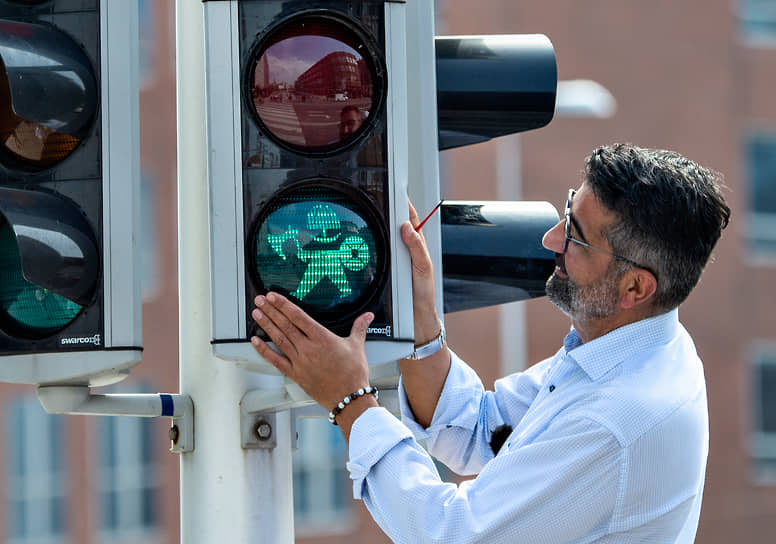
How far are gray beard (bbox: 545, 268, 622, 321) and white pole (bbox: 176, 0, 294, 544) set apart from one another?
772mm

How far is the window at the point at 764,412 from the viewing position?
25.8m

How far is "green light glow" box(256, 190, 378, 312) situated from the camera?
2.93 m

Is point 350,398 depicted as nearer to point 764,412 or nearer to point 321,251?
point 321,251

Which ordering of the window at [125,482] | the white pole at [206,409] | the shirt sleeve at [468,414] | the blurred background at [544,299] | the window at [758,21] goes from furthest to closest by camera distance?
1. the window at [758,21]
2. the window at [125,482]
3. the blurred background at [544,299]
4. the shirt sleeve at [468,414]
5. the white pole at [206,409]

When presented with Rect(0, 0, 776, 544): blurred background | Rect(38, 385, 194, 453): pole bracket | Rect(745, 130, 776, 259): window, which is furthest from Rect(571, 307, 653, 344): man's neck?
Rect(745, 130, 776, 259): window

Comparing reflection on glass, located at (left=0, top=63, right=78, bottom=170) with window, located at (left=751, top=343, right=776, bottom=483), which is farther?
window, located at (left=751, top=343, right=776, bottom=483)

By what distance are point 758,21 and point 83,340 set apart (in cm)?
2520

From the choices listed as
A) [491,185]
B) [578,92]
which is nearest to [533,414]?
[578,92]

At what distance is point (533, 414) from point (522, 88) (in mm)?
929

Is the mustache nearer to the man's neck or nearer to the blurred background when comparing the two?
the man's neck

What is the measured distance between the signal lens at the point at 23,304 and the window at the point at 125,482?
21597mm

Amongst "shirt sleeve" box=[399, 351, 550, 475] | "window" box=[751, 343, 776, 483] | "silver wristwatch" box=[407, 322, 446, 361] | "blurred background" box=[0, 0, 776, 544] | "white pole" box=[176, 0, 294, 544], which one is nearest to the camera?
"white pole" box=[176, 0, 294, 544]

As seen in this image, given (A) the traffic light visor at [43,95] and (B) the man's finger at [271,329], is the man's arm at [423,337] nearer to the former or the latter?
(B) the man's finger at [271,329]

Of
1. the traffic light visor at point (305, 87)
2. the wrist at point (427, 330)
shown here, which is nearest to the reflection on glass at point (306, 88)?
the traffic light visor at point (305, 87)
